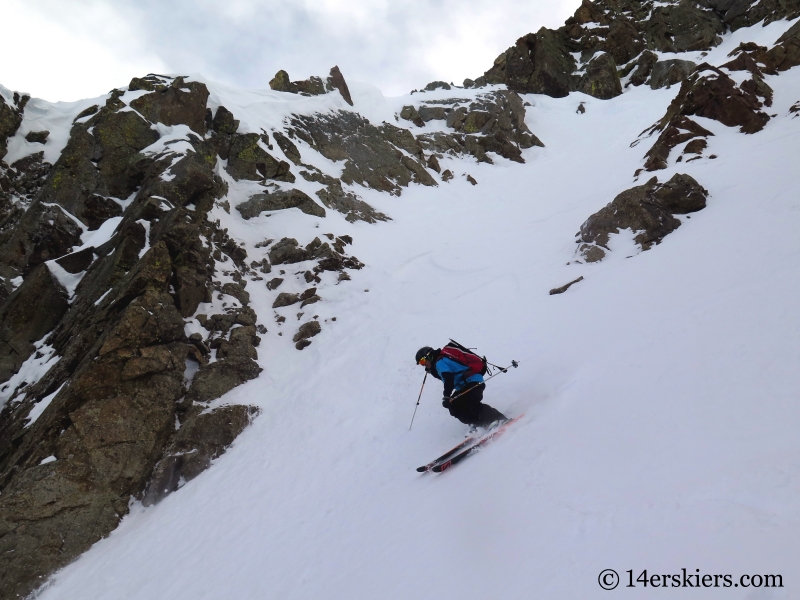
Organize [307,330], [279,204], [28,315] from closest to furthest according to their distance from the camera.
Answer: [28,315]
[307,330]
[279,204]

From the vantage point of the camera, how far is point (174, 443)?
1024 cm

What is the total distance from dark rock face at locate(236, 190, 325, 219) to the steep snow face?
19.5ft

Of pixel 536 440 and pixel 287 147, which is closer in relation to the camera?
pixel 536 440

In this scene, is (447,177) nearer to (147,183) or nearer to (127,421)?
(147,183)

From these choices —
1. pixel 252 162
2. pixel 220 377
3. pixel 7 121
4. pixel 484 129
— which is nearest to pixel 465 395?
pixel 220 377

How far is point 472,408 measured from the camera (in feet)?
24.2

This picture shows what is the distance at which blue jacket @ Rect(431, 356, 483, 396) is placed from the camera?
24.4 ft

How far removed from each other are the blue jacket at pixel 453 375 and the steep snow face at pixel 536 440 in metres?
0.95

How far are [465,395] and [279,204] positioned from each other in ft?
52.7

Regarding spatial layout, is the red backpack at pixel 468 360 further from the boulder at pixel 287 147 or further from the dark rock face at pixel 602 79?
the dark rock face at pixel 602 79

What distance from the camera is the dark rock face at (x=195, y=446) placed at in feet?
31.6

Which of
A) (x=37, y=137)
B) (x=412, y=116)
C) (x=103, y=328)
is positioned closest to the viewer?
(x=103, y=328)

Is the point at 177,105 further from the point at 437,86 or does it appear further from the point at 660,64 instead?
the point at 660,64

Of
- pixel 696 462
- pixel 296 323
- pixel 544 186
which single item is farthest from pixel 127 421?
pixel 544 186
